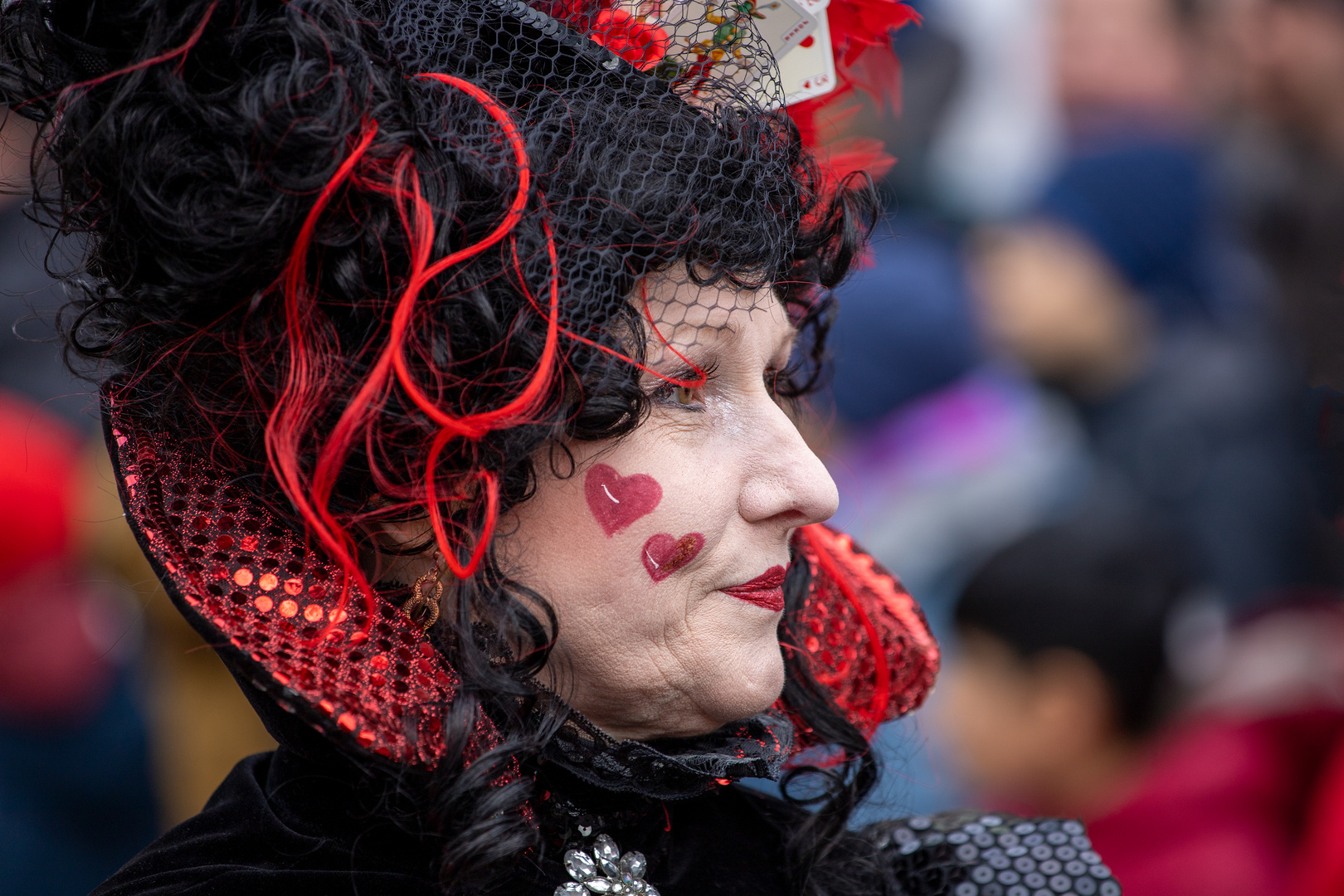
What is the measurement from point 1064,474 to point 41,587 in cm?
264

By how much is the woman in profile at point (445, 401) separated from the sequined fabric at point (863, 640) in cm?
28

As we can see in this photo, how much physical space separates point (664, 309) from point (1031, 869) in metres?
0.94

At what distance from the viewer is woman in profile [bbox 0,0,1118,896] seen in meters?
1.19

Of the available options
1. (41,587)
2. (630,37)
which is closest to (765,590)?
(630,37)

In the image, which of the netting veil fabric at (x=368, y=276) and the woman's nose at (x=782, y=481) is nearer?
the netting veil fabric at (x=368, y=276)

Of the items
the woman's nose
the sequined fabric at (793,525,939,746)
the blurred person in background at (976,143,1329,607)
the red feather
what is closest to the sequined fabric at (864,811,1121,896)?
the sequined fabric at (793,525,939,746)

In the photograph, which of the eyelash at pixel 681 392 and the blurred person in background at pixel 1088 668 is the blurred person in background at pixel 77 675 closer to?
the eyelash at pixel 681 392

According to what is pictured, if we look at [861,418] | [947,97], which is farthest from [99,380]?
[947,97]

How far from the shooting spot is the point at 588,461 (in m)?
1.27

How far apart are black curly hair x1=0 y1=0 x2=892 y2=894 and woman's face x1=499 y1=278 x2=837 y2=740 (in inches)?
1.4

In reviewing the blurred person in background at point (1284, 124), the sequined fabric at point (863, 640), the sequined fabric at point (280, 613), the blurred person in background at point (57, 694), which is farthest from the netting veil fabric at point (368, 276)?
the blurred person in background at point (1284, 124)

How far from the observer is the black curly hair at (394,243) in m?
1.18

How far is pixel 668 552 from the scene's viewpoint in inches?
49.8

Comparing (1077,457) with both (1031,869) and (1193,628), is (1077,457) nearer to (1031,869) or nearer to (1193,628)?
(1193,628)
